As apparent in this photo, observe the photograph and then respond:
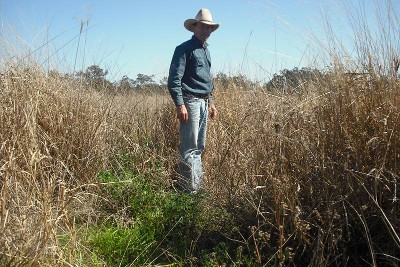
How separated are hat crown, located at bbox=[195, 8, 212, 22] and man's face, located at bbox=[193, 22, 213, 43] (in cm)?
6

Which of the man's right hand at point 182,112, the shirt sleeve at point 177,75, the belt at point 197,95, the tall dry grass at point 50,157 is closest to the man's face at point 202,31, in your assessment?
the shirt sleeve at point 177,75

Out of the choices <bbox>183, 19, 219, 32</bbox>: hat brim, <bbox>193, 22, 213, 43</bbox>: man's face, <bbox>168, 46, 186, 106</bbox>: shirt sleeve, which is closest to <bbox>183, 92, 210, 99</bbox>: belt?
<bbox>168, 46, 186, 106</bbox>: shirt sleeve

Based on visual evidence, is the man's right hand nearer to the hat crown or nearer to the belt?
the belt

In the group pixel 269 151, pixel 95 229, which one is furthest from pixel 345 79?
pixel 95 229

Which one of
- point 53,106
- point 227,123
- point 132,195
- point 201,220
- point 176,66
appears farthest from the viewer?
point 227,123

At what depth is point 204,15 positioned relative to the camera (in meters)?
4.06

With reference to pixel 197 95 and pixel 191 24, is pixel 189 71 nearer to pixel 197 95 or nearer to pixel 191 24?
pixel 197 95

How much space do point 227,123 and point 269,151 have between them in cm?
241

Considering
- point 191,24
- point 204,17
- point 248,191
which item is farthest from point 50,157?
point 191,24

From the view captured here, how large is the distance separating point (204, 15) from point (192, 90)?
0.77 m

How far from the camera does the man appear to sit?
12.6 feet

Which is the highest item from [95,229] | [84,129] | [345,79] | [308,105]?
[345,79]

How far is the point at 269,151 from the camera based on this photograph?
264 centimetres

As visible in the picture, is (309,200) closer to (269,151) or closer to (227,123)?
(269,151)
